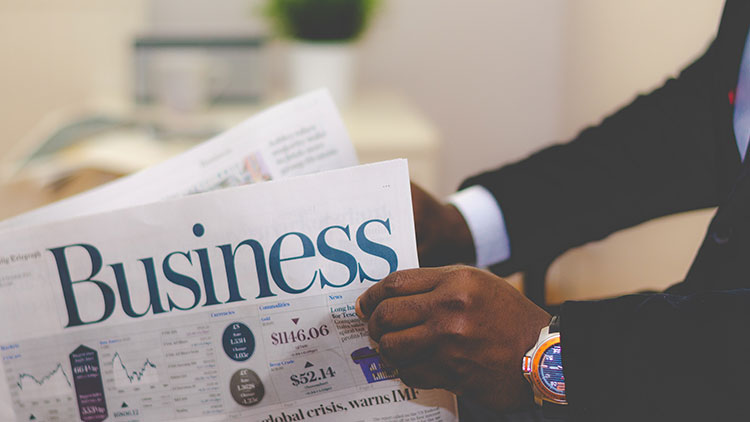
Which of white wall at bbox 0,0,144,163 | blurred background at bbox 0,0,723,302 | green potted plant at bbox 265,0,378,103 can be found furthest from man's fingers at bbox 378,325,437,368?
white wall at bbox 0,0,144,163

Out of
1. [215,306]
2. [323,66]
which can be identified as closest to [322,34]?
[323,66]

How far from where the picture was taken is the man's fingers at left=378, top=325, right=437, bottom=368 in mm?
446

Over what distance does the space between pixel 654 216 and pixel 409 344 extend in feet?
1.40

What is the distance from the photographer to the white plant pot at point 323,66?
166cm

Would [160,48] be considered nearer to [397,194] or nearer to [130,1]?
[130,1]

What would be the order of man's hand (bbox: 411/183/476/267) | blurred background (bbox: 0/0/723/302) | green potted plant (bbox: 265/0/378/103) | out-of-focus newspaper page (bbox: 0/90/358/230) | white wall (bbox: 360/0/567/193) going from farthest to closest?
1. white wall (bbox: 360/0/567/193)
2. green potted plant (bbox: 265/0/378/103)
3. blurred background (bbox: 0/0/723/302)
4. man's hand (bbox: 411/183/476/267)
5. out-of-focus newspaper page (bbox: 0/90/358/230)

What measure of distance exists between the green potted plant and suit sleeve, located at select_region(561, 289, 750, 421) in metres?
1.29

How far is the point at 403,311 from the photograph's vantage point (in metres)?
0.44

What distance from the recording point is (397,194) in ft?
1.62

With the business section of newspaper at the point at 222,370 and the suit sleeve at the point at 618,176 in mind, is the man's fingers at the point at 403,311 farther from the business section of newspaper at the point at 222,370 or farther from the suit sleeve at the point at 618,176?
the suit sleeve at the point at 618,176

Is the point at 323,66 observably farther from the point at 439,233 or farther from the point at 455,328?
the point at 455,328

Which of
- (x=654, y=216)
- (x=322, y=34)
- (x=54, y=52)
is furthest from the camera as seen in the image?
(x=54, y=52)

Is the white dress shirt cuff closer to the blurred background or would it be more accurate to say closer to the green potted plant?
the blurred background

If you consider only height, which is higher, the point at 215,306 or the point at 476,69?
the point at 476,69
